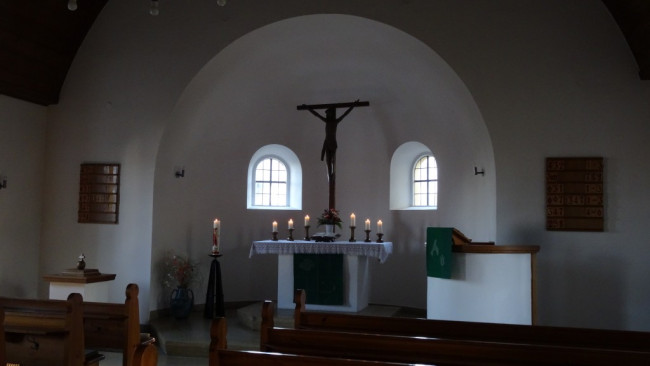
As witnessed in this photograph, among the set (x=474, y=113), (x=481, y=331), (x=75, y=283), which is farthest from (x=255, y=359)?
(x=474, y=113)

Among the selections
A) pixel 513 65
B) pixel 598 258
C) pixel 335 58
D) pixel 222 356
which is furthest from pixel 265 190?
pixel 222 356

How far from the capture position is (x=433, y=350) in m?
2.85

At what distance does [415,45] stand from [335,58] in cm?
203

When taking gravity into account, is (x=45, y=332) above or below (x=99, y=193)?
below

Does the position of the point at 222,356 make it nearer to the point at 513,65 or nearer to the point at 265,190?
the point at 513,65

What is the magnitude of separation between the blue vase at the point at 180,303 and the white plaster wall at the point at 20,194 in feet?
6.64

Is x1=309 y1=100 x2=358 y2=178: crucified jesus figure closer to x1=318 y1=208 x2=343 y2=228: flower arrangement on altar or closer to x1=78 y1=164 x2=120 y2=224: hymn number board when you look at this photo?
x1=318 y1=208 x2=343 y2=228: flower arrangement on altar

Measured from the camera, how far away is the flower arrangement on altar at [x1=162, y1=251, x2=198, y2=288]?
812 centimetres

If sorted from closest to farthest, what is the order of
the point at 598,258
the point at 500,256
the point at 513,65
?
the point at 500,256 < the point at 598,258 < the point at 513,65

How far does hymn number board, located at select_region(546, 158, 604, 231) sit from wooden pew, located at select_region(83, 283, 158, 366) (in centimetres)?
462

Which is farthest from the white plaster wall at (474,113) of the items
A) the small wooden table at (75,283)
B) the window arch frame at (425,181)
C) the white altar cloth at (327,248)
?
the small wooden table at (75,283)

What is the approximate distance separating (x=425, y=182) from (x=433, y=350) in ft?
23.3

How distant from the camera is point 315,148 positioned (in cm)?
1009

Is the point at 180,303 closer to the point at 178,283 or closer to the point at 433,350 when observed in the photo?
the point at 178,283
